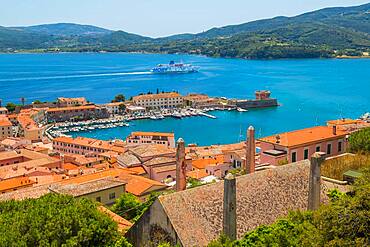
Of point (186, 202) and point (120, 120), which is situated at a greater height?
point (186, 202)

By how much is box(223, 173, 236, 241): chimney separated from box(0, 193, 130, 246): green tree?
2.19m

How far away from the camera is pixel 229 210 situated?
30.8 feet

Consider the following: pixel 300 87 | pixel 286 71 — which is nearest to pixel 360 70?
pixel 286 71

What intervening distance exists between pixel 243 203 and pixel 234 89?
81.5 meters

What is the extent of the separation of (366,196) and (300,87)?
284 feet

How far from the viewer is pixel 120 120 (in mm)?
61562

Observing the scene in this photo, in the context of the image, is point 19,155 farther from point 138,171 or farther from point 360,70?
point 360,70

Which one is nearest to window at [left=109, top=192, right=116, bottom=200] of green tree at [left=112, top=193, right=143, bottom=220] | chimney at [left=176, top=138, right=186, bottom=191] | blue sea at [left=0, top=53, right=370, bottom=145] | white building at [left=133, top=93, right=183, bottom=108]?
green tree at [left=112, top=193, right=143, bottom=220]

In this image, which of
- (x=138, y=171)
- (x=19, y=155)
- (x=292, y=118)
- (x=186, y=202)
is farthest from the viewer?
(x=292, y=118)

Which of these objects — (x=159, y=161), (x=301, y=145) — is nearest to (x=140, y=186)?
(x=159, y=161)

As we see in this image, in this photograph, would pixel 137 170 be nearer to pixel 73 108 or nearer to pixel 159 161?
pixel 159 161

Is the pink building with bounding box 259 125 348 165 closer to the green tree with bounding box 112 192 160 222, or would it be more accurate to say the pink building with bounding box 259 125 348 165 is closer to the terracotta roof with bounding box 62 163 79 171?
the green tree with bounding box 112 192 160 222

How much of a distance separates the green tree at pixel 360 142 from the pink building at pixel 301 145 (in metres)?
1.45

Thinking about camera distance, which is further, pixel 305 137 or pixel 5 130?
pixel 5 130
